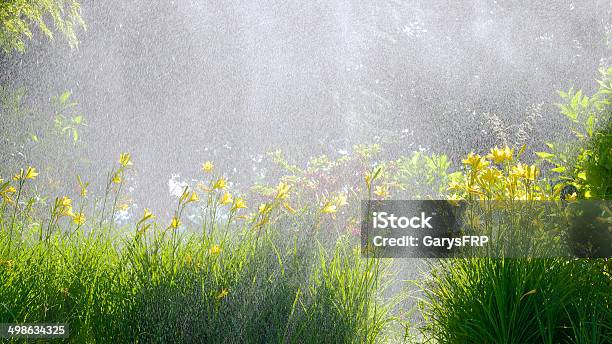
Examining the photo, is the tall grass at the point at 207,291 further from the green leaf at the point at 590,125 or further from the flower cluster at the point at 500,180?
the green leaf at the point at 590,125

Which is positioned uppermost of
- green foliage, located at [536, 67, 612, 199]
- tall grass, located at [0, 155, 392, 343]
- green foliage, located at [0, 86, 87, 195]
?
green foliage, located at [0, 86, 87, 195]

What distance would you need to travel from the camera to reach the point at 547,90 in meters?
10.7

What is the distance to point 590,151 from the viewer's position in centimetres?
280

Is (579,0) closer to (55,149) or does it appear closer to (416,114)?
(416,114)

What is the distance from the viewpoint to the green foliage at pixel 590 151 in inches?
106

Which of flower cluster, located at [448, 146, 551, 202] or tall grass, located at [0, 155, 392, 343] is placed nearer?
tall grass, located at [0, 155, 392, 343]

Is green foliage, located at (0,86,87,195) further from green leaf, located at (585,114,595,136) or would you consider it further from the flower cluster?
green leaf, located at (585,114,595,136)

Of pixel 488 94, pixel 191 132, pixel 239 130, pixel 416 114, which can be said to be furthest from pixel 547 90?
pixel 191 132

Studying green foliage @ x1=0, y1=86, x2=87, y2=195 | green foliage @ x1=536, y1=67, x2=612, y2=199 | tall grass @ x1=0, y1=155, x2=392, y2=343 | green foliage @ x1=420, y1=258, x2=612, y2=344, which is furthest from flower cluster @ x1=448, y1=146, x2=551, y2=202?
green foliage @ x1=0, y1=86, x2=87, y2=195

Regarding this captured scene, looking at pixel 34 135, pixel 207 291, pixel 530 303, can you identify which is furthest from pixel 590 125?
pixel 34 135

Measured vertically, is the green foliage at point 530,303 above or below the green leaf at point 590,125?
below

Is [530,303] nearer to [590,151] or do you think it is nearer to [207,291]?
[590,151]

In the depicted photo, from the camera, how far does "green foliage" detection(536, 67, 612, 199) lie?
2.68 meters

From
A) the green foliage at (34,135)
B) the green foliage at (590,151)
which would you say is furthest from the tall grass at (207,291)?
the green foliage at (34,135)
